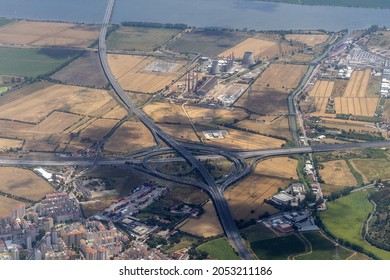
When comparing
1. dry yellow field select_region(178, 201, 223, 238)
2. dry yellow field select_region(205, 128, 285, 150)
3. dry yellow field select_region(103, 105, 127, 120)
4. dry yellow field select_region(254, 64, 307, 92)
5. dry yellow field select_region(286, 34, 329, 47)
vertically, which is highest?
dry yellow field select_region(286, 34, 329, 47)

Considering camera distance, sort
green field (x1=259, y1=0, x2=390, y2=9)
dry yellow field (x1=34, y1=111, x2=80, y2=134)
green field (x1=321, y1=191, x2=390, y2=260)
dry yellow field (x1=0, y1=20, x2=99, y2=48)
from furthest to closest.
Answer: green field (x1=259, y1=0, x2=390, y2=9), dry yellow field (x1=0, y1=20, x2=99, y2=48), dry yellow field (x1=34, y1=111, x2=80, y2=134), green field (x1=321, y1=191, x2=390, y2=260)

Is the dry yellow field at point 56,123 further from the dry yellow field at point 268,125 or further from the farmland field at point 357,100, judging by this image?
the farmland field at point 357,100

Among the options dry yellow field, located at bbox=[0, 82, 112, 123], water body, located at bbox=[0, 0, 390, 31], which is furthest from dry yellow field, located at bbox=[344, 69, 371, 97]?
dry yellow field, located at bbox=[0, 82, 112, 123]

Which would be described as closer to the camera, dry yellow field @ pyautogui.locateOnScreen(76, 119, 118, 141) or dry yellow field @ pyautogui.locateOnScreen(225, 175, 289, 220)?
dry yellow field @ pyautogui.locateOnScreen(225, 175, 289, 220)

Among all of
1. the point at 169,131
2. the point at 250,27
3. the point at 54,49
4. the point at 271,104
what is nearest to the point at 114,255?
the point at 169,131

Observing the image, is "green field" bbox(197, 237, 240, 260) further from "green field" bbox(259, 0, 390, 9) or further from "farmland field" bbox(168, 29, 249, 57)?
"green field" bbox(259, 0, 390, 9)

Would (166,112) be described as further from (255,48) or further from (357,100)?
(255,48)
